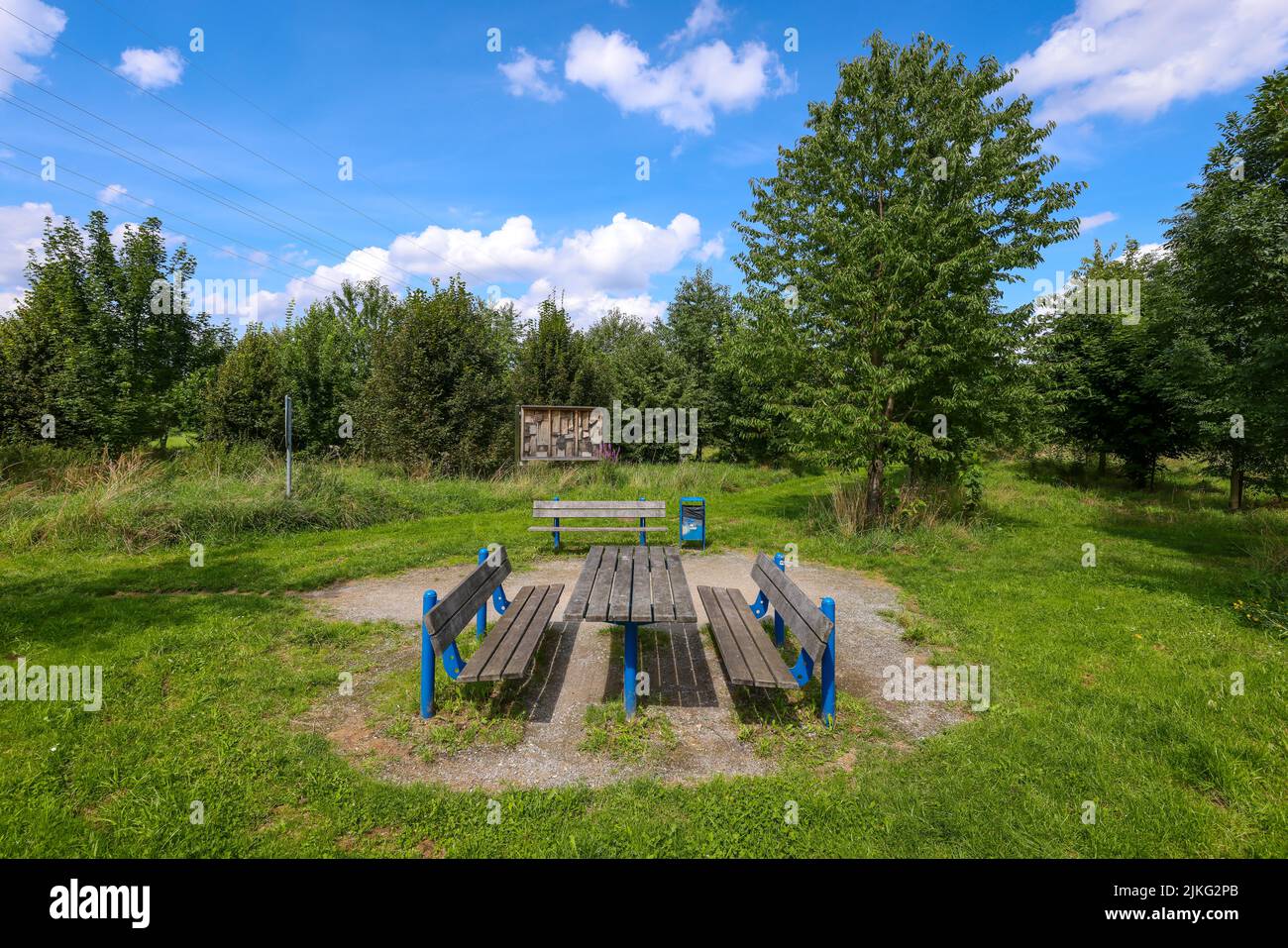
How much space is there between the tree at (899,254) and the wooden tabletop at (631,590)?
16.6ft

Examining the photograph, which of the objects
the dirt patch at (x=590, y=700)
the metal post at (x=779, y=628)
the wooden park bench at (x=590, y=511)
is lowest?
the dirt patch at (x=590, y=700)

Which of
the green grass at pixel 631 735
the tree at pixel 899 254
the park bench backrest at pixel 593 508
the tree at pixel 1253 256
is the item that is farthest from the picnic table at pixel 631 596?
the tree at pixel 1253 256

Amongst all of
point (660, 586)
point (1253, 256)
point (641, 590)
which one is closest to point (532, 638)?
point (641, 590)

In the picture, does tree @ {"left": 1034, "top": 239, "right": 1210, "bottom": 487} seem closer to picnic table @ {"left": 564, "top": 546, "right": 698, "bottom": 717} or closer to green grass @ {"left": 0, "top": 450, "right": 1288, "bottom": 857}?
green grass @ {"left": 0, "top": 450, "right": 1288, "bottom": 857}

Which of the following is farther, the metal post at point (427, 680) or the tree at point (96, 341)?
the tree at point (96, 341)

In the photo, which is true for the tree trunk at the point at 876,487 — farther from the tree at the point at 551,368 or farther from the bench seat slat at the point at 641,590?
the tree at the point at 551,368

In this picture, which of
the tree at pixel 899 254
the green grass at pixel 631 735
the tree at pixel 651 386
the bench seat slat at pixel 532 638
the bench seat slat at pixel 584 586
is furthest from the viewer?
the tree at pixel 651 386

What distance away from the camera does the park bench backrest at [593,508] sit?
31.2ft

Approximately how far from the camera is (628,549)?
6477mm

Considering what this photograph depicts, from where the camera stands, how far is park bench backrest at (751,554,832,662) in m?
3.55

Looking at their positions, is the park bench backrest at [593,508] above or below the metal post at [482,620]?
above

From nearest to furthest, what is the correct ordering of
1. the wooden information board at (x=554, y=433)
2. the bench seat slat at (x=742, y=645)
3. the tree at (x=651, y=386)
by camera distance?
1. the bench seat slat at (x=742, y=645)
2. the wooden information board at (x=554, y=433)
3. the tree at (x=651, y=386)

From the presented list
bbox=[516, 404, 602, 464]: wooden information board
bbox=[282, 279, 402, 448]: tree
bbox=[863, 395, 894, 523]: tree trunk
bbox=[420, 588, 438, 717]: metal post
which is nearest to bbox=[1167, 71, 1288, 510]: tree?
bbox=[863, 395, 894, 523]: tree trunk
